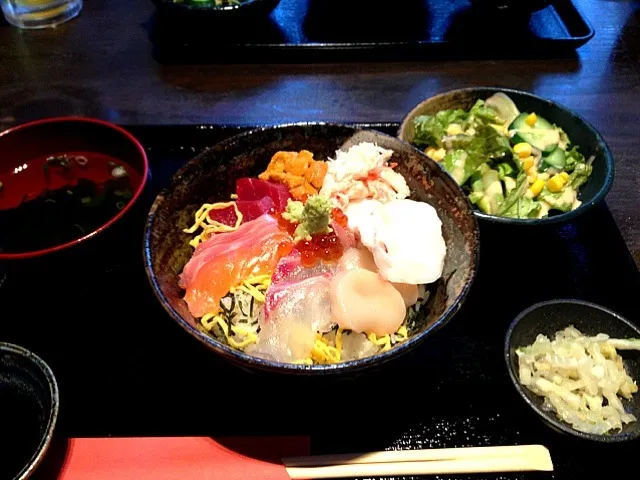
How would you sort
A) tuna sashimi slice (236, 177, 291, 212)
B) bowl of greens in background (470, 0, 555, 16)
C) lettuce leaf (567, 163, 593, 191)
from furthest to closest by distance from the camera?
1. bowl of greens in background (470, 0, 555, 16)
2. lettuce leaf (567, 163, 593, 191)
3. tuna sashimi slice (236, 177, 291, 212)

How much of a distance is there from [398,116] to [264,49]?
0.82 m

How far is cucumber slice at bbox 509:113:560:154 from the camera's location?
7.07ft

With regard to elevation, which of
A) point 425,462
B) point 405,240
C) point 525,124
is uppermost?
point 405,240

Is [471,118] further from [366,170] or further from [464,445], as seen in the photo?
[464,445]

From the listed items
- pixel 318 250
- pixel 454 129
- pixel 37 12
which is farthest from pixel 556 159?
pixel 37 12

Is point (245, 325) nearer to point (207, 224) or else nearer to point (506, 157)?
point (207, 224)

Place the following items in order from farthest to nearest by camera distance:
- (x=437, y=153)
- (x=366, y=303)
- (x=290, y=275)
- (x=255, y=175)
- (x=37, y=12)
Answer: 1. (x=37, y=12)
2. (x=437, y=153)
3. (x=255, y=175)
4. (x=290, y=275)
5. (x=366, y=303)

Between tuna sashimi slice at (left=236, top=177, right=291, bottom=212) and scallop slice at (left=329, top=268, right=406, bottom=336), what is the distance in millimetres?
410

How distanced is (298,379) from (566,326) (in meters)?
0.89

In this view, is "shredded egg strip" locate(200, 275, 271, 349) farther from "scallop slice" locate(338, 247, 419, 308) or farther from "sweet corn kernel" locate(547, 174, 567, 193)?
"sweet corn kernel" locate(547, 174, 567, 193)

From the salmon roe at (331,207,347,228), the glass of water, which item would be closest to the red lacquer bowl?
the salmon roe at (331,207,347,228)

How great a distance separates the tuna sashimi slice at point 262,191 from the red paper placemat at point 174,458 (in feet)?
2.47

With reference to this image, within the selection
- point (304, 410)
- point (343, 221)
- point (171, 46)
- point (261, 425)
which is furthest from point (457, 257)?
point (171, 46)

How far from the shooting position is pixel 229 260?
5.31 ft
